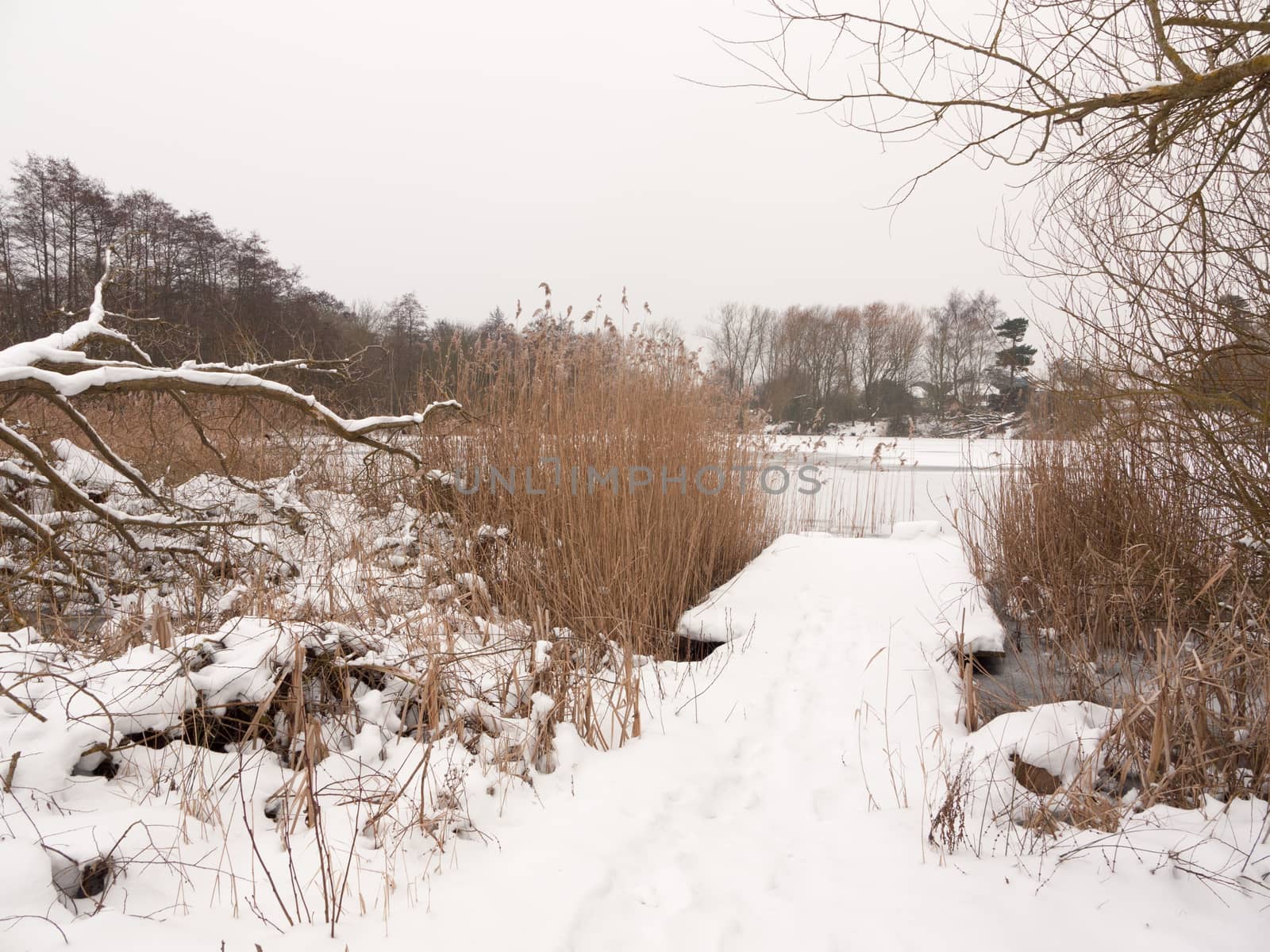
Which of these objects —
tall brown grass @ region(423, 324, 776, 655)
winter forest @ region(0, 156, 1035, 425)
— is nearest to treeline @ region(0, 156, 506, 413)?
winter forest @ region(0, 156, 1035, 425)

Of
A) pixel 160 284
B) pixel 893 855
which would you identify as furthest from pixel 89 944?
pixel 160 284

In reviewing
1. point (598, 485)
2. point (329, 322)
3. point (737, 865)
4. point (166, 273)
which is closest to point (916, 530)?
point (598, 485)

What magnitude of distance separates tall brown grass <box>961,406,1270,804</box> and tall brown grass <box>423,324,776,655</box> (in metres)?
1.81

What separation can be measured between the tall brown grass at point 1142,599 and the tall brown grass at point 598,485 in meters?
1.81

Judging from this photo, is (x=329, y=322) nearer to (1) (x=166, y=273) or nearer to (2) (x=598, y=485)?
(1) (x=166, y=273)

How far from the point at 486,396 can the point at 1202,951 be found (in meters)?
4.44

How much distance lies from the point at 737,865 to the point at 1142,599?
252 cm

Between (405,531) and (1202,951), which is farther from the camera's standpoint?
(405,531)

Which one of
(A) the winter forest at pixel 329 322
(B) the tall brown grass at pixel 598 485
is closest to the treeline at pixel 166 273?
(A) the winter forest at pixel 329 322

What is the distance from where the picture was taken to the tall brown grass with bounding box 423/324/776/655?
323 cm

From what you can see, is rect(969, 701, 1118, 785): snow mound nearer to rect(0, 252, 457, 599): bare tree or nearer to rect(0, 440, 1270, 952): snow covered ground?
rect(0, 440, 1270, 952): snow covered ground

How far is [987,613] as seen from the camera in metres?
3.36

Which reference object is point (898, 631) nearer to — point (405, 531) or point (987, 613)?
point (987, 613)

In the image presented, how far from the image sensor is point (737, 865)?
1.57 meters
